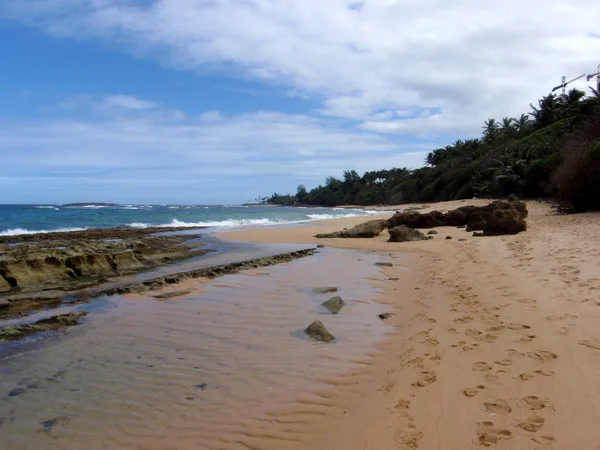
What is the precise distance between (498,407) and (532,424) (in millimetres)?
297

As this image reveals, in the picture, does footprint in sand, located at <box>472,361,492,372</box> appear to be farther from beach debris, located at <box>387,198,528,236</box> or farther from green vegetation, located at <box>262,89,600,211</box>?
green vegetation, located at <box>262,89,600,211</box>

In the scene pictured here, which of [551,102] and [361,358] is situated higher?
[551,102]

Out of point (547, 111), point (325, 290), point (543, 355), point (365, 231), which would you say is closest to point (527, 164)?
point (547, 111)

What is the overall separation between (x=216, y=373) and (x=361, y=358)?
5.20ft

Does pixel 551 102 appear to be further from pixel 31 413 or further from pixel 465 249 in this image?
pixel 31 413

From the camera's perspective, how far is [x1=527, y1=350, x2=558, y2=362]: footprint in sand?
147 inches

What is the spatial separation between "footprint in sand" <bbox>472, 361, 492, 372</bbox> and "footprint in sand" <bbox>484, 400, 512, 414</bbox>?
2.05ft

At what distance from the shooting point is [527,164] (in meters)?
34.8

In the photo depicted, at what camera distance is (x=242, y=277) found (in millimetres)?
9641

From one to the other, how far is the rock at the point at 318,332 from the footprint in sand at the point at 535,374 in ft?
7.38

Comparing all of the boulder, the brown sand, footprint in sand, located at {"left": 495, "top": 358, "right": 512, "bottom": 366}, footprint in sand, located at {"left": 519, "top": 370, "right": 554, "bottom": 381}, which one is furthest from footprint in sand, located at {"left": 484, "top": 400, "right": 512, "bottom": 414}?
the boulder

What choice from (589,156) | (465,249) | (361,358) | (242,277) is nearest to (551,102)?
(589,156)

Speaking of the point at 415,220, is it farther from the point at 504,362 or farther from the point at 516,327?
the point at 504,362

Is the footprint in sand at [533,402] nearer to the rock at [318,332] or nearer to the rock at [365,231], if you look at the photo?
the rock at [318,332]
